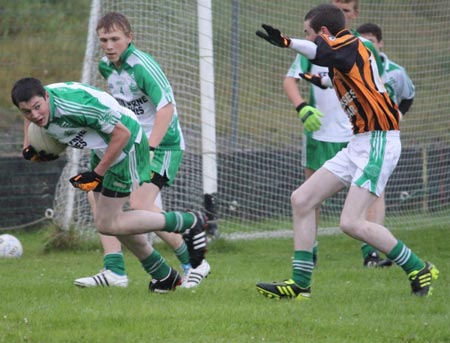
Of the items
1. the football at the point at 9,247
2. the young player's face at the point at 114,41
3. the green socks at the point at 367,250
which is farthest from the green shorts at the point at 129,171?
the football at the point at 9,247

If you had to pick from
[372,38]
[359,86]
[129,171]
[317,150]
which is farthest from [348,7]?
[129,171]

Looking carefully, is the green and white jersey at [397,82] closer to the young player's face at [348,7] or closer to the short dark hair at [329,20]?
the young player's face at [348,7]

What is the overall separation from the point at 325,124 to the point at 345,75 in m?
2.44

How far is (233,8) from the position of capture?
35.7ft

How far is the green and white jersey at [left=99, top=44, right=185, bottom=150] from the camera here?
731 centimetres

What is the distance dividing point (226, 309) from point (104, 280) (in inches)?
61.1

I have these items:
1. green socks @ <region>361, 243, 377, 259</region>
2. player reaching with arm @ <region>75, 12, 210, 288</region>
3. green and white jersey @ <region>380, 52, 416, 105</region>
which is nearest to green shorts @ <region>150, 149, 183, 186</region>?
player reaching with arm @ <region>75, 12, 210, 288</region>

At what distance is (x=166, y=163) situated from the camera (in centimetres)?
758

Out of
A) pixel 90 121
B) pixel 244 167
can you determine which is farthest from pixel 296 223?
pixel 244 167

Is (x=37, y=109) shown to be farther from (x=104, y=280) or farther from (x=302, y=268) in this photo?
(x=302, y=268)

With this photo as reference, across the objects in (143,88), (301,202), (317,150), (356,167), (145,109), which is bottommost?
(301,202)

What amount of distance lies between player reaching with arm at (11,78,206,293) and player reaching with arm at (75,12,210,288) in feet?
0.78

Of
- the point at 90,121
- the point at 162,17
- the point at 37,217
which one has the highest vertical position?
the point at 162,17

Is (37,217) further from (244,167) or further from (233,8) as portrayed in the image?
(233,8)
